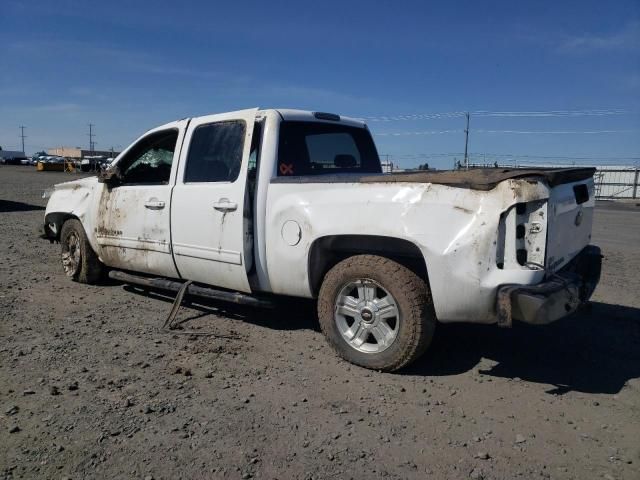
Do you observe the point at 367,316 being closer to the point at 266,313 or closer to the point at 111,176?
the point at 266,313

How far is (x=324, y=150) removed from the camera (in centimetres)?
519

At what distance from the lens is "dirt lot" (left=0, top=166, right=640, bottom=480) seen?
2.75 meters

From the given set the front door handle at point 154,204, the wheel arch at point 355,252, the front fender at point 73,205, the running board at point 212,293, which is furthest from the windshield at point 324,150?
the front fender at point 73,205

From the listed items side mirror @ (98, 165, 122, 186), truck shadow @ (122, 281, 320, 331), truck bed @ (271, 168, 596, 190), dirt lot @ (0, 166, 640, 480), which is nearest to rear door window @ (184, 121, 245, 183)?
truck bed @ (271, 168, 596, 190)

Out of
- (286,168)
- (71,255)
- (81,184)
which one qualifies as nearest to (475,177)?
(286,168)

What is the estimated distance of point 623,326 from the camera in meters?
5.09

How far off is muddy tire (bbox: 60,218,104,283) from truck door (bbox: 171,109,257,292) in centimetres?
172

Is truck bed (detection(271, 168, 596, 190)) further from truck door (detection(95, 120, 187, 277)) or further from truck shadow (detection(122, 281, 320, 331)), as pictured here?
truck door (detection(95, 120, 187, 277))

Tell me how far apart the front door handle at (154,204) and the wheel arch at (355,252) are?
1805mm

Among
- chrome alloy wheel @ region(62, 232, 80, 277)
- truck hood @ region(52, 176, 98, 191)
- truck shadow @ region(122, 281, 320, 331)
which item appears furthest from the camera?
chrome alloy wheel @ region(62, 232, 80, 277)

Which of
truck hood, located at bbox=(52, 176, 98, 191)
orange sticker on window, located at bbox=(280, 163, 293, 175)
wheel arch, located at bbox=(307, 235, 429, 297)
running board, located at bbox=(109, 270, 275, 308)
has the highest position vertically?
orange sticker on window, located at bbox=(280, 163, 293, 175)

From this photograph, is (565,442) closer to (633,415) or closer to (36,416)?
(633,415)

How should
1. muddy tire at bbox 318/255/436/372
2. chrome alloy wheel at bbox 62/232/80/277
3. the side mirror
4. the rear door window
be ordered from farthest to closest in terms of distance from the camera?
chrome alloy wheel at bbox 62/232/80/277, the side mirror, the rear door window, muddy tire at bbox 318/255/436/372

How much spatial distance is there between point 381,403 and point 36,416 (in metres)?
2.09
